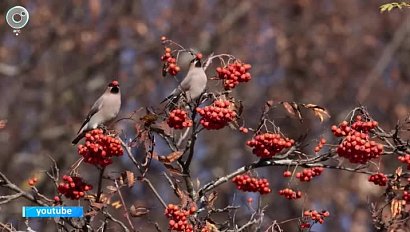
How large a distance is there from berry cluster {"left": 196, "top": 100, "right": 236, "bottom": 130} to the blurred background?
700 centimetres

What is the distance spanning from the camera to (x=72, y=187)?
3875mm

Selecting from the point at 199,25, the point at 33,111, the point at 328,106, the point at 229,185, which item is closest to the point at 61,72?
the point at 33,111

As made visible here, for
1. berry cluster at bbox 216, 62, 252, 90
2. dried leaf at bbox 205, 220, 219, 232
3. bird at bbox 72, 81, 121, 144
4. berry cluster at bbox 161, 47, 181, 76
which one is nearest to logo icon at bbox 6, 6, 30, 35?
bird at bbox 72, 81, 121, 144

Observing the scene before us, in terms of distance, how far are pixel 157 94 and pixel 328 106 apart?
292 centimetres

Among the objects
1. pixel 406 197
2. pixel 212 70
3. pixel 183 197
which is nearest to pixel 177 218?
pixel 183 197

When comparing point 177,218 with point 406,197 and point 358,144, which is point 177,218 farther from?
point 406,197

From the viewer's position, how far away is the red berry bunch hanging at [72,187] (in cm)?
387

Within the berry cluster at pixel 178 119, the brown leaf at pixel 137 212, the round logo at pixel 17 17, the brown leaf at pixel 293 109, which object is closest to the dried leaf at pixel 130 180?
the brown leaf at pixel 137 212

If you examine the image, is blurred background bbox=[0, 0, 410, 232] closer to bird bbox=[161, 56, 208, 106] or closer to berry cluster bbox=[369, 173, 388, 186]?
bird bbox=[161, 56, 208, 106]

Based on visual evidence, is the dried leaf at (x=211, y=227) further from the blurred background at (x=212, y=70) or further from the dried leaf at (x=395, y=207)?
the blurred background at (x=212, y=70)

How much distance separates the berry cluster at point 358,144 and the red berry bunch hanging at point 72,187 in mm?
1160

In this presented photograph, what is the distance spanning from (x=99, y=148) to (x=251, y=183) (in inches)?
35.3

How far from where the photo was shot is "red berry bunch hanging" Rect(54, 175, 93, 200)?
387 cm

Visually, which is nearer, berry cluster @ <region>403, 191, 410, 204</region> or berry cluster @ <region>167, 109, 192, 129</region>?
berry cluster @ <region>167, 109, 192, 129</region>
